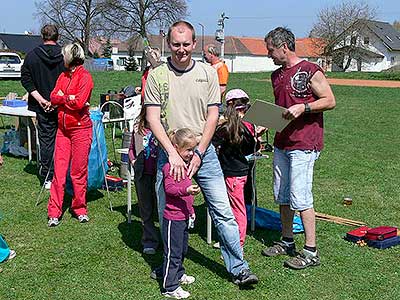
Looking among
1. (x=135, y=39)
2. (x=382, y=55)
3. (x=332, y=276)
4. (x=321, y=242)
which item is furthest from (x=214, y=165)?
(x=382, y=55)

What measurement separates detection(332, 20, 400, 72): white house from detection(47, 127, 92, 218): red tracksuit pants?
58.7 m

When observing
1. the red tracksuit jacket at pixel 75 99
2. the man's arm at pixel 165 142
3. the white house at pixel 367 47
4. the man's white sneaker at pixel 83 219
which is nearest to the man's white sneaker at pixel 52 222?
the man's white sneaker at pixel 83 219

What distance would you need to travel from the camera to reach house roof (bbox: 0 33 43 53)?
58562mm

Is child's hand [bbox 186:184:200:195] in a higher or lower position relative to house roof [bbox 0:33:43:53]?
lower

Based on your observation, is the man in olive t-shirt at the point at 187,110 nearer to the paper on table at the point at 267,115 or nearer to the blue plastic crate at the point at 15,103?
the paper on table at the point at 267,115

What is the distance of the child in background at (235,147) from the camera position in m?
4.30

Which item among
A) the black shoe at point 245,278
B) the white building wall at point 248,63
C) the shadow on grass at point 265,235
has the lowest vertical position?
the shadow on grass at point 265,235

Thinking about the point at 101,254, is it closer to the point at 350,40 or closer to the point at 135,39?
the point at 135,39

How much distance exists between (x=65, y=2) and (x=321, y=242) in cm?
5033

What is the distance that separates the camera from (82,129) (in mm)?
5238

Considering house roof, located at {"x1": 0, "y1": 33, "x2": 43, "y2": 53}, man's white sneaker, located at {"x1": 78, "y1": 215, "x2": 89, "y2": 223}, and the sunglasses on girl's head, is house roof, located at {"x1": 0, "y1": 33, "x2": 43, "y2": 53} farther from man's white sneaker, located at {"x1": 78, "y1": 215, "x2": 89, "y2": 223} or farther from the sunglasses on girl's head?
the sunglasses on girl's head

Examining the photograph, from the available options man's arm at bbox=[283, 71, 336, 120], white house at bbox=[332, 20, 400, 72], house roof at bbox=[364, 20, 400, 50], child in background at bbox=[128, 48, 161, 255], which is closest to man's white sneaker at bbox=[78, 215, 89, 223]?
child in background at bbox=[128, 48, 161, 255]

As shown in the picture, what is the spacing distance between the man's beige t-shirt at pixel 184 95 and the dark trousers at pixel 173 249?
25.0 inches

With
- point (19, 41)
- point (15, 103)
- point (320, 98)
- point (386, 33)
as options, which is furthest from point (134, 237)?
point (386, 33)
